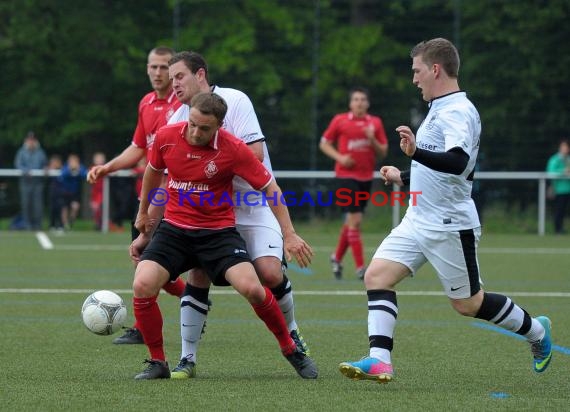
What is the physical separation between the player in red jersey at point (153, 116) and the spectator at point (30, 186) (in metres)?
15.3

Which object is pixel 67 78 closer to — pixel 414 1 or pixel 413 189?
pixel 414 1

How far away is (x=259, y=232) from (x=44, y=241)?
13.5 meters

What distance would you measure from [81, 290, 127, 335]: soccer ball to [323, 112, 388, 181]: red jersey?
6.93 m

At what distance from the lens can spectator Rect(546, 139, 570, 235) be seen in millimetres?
23609

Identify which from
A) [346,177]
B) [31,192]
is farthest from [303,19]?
[346,177]

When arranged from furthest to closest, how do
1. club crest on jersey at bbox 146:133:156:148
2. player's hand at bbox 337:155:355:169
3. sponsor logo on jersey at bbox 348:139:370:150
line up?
sponsor logo on jersey at bbox 348:139:370:150 → player's hand at bbox 337:155:355:169 → club crest on jersey at bbox 146:133:156:148

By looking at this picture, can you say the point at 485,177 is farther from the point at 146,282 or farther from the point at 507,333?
the point at 146,282

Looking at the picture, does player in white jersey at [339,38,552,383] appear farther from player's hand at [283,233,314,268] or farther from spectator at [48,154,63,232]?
spectator at [48,154,63,232]

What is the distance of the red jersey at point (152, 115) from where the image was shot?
894cm

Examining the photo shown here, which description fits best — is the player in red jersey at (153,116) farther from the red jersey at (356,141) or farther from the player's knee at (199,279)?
the red jersey at (356,141)

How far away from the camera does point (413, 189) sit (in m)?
7.11

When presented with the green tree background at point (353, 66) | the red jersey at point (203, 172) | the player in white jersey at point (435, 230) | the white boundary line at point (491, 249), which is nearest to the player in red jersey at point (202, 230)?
the red jersey at point (203, 172)

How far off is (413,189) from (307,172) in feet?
56.0

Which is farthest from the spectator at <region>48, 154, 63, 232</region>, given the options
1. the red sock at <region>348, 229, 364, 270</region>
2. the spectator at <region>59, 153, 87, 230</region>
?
the red sock at <region>348, 229, 364, 270</region>
